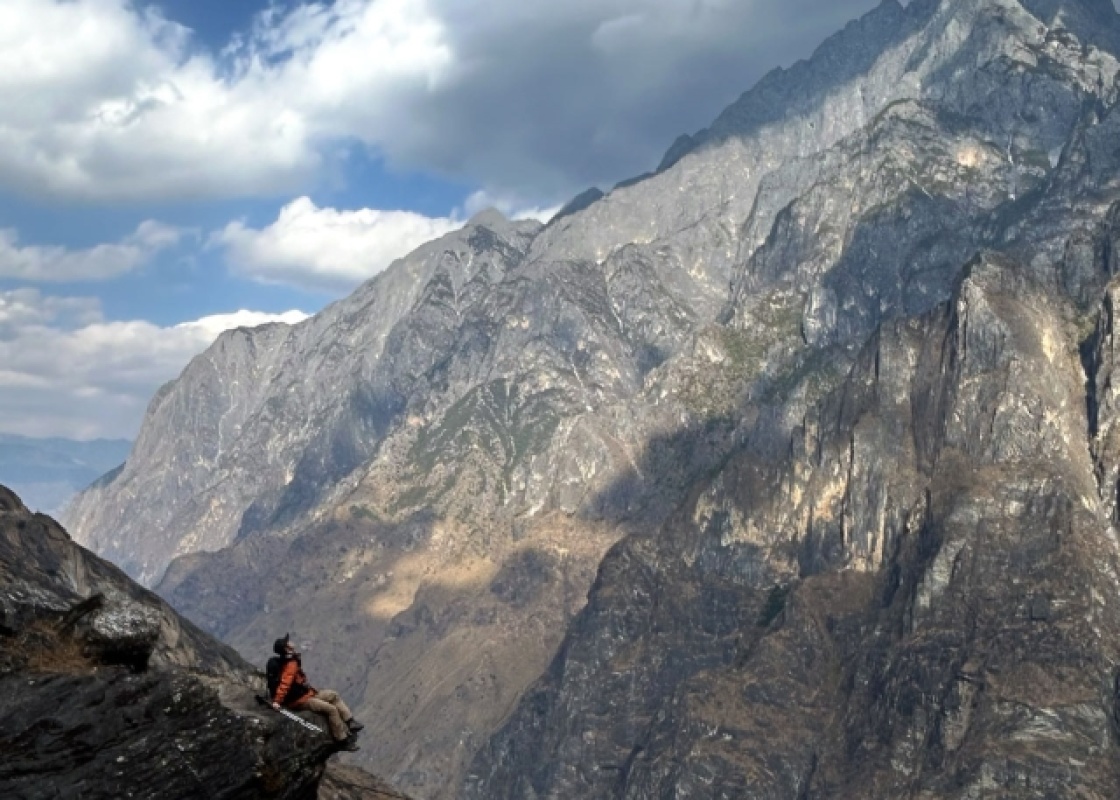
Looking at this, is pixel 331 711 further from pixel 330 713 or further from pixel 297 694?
pixel 297 694

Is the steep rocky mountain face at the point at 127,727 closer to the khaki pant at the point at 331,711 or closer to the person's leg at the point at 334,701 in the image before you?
the khaki pant at the point at 331,711

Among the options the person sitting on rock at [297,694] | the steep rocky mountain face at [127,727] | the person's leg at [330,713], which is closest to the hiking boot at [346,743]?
the person sitting on rock at [297,694]

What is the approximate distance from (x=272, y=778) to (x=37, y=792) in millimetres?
6987

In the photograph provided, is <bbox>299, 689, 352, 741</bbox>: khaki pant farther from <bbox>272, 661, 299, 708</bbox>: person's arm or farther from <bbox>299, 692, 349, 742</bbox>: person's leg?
<bbox>272, 661, 299, 708</bbox>: person's arm

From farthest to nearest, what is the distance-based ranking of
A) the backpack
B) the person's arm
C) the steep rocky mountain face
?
the backpack → the person's arm → the steep rocky mountain face

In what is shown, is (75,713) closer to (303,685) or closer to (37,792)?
(37,792)

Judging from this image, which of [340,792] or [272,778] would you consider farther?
[340,792]

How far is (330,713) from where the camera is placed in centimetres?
4566

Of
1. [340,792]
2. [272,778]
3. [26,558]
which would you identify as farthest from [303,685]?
[26,558]

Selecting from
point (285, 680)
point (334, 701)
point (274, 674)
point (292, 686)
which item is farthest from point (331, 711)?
point (274, 674)

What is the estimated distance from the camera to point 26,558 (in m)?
191

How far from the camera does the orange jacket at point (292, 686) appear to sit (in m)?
45.0

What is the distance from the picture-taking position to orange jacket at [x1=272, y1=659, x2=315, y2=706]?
44969mm

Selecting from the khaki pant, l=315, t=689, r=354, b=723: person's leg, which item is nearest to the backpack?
the khaki pant
